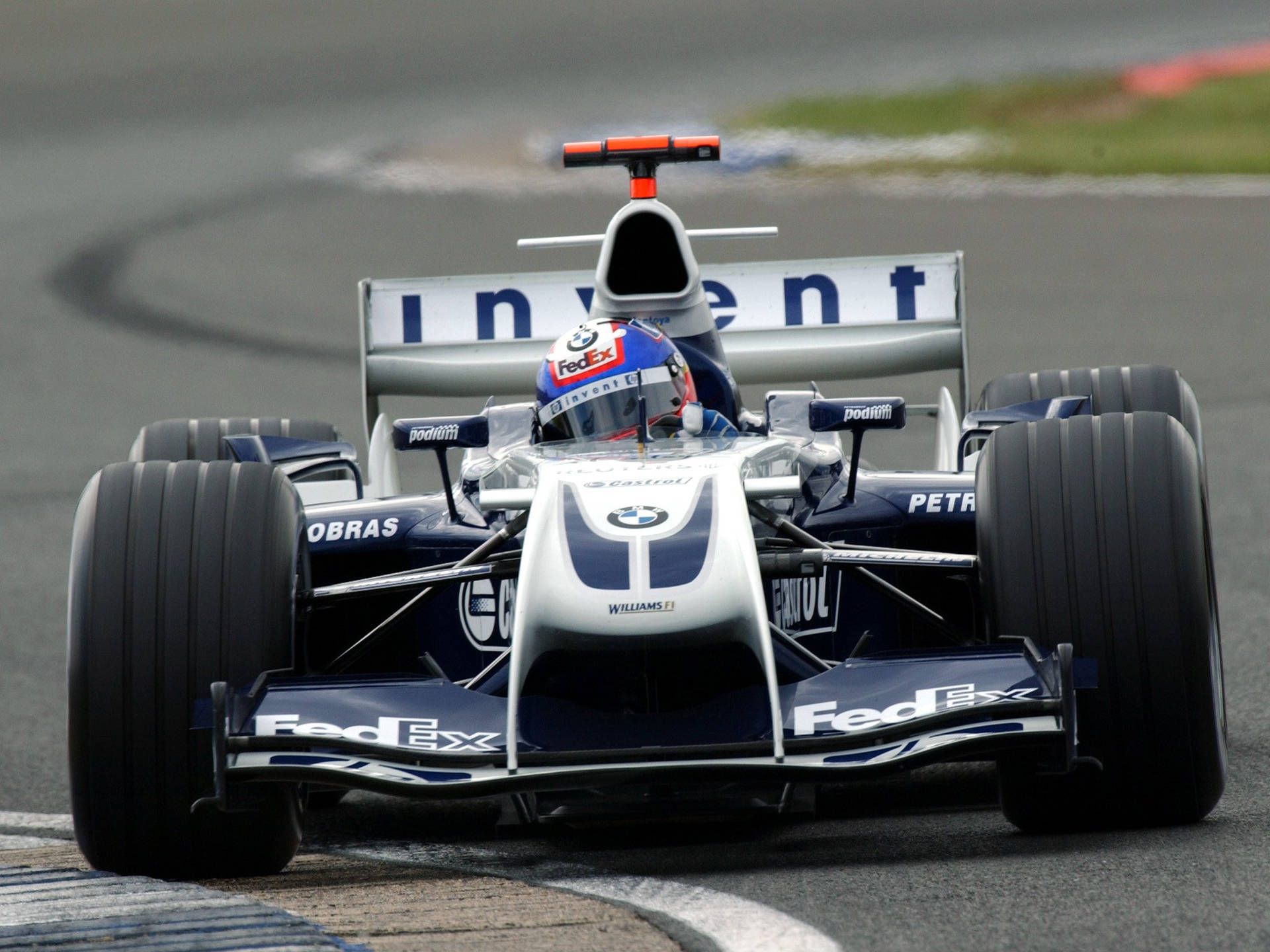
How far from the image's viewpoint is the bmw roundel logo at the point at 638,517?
15.9 ft

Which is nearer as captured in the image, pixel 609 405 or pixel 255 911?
pixel 255 911

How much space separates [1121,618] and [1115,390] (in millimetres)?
2164

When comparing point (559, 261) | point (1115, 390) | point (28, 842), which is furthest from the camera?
point (559, 261)

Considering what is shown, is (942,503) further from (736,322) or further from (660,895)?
(736,322)

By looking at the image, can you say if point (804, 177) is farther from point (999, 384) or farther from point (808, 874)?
point (808, 874)

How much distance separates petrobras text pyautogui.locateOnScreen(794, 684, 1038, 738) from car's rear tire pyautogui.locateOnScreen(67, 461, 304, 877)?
119 cm

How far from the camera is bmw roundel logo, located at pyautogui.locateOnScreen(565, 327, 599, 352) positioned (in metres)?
5.95

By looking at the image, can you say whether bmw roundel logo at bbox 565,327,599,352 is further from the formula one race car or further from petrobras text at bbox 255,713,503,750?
petrobras text at bbox 255,713,503,750

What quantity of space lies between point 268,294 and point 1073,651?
13961 mm

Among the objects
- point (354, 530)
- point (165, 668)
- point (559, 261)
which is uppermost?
point (559, 261)

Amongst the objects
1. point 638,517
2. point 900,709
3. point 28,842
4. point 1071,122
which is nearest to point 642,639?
point 638,517

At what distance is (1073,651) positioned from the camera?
483cm

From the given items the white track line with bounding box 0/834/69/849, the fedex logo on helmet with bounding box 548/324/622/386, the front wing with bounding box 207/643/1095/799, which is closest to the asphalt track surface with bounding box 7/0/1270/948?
the front wing with bounding box 207/643/1095/799

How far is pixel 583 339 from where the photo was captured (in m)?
5.97
